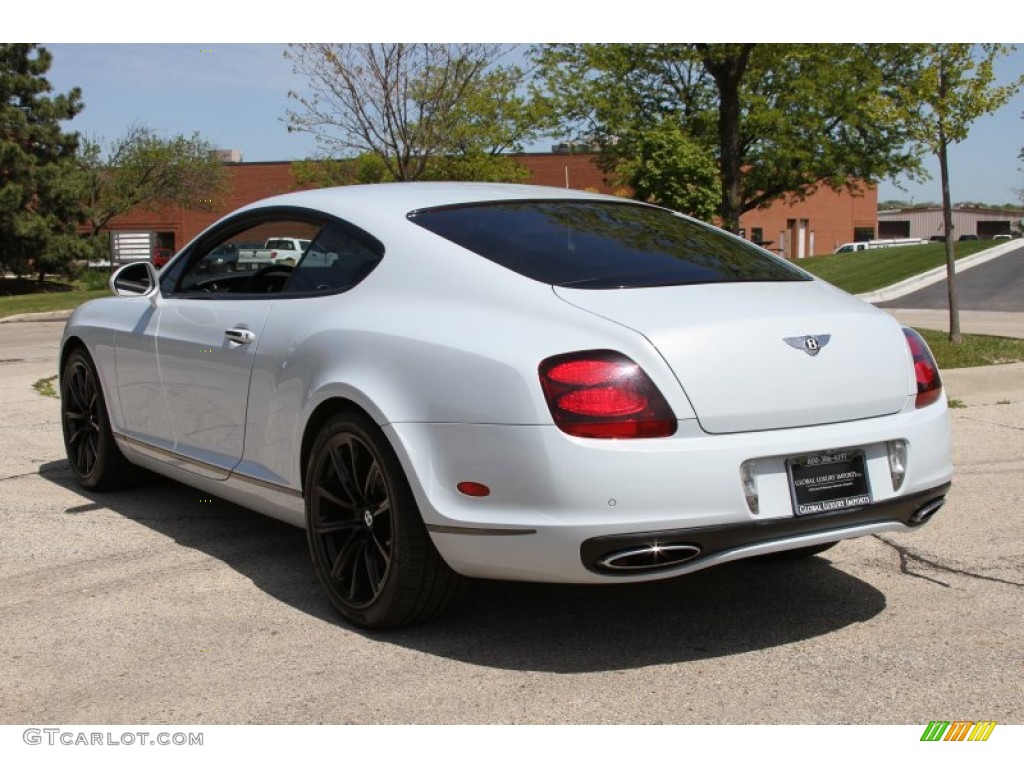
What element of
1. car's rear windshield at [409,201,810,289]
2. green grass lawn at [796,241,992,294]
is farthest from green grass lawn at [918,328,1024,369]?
green grass lawn at [796,241,992,294]

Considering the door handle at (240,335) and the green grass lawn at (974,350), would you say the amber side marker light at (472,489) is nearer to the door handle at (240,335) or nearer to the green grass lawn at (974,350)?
the door handle at (240,335)

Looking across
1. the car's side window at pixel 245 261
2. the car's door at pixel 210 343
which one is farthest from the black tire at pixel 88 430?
the car's side window at pixel 245 261

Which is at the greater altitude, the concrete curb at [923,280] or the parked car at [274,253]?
the parked car at [274,253]

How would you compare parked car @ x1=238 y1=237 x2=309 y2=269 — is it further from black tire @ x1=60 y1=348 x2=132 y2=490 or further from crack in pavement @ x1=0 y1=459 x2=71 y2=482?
crack in pavement @ x1=0 y1=459 x2=71 y2=482

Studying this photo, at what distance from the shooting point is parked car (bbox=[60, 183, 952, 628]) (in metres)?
3.57

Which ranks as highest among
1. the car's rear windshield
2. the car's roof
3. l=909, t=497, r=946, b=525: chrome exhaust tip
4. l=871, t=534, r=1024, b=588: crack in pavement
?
the car's roof

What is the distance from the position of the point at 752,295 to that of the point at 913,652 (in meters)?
1.25

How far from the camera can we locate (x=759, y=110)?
32156 millimetres

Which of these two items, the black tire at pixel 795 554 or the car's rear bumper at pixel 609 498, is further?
the black tire at pixel 795 554

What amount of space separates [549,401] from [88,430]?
3.70 m

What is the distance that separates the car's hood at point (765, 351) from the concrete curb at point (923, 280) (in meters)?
21.9

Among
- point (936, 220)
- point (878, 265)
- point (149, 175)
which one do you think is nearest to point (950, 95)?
point (878, 265)

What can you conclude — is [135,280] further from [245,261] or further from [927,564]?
[927,564]

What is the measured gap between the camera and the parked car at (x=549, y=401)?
3.57m
